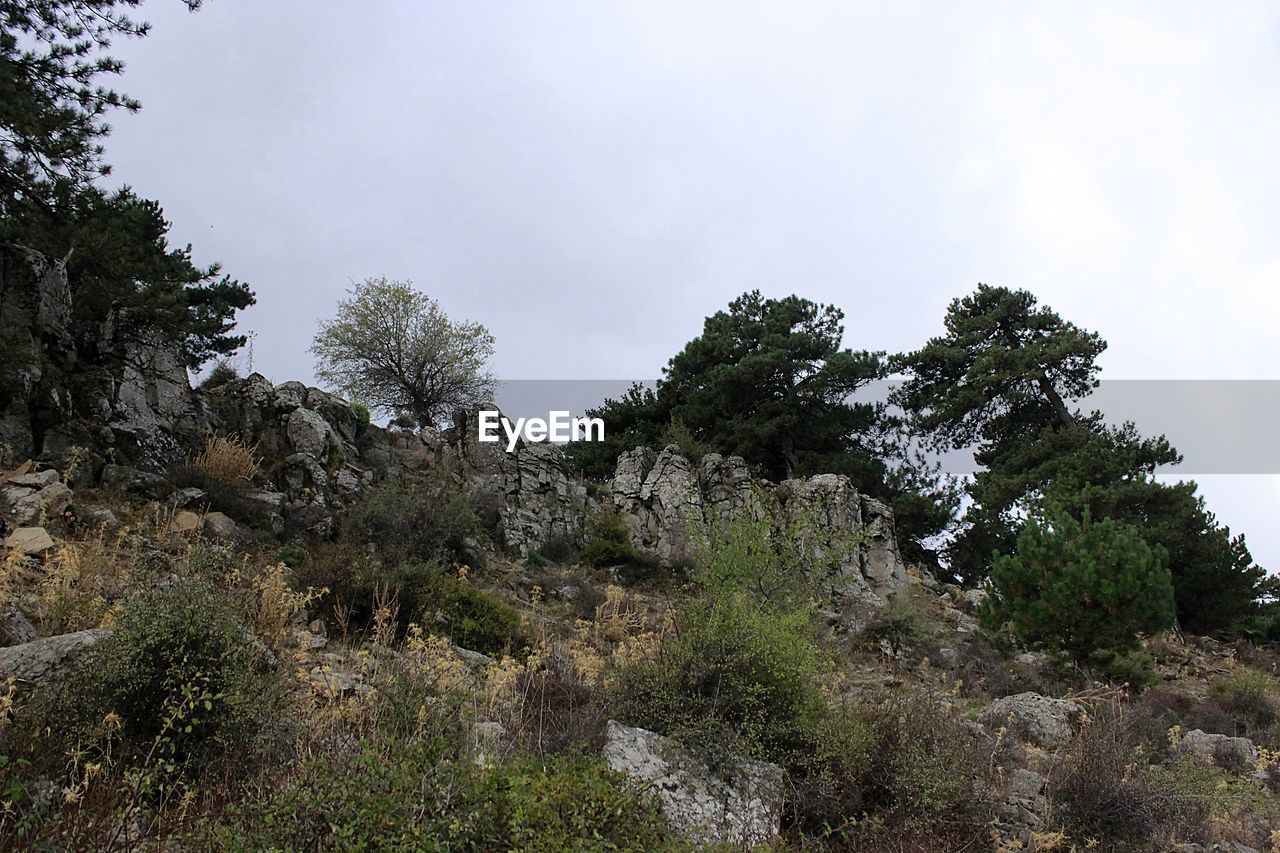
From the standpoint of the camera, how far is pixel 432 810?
3.02m

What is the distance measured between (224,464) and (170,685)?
28.4 feet

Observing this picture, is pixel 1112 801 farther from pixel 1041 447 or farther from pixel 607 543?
pixel 1041 447

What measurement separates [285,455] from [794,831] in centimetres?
1209

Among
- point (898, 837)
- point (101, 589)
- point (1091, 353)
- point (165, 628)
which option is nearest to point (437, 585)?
point (101, 589)

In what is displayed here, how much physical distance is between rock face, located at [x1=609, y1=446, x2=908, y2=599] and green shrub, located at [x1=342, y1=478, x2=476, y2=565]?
5.31 m

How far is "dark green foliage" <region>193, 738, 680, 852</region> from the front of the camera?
9.39 ft

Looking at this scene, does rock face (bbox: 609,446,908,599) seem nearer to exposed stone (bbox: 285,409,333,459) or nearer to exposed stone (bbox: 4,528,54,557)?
exposed stone (bbox: 285,409,333,459)

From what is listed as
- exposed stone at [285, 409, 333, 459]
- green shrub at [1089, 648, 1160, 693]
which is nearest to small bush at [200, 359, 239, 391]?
exposed stone at [285, 409, 333, 459]

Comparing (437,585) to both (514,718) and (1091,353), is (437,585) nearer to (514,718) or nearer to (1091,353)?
(514,718)

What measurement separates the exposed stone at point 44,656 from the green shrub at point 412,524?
5804 millimetres

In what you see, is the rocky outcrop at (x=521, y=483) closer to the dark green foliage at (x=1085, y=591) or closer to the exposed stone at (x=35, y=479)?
the exposed stone at (x=35, y=479)

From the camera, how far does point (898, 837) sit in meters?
4.55

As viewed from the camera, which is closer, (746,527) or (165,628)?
(165,628)

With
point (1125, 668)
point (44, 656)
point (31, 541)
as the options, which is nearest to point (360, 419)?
point (31, 541)
